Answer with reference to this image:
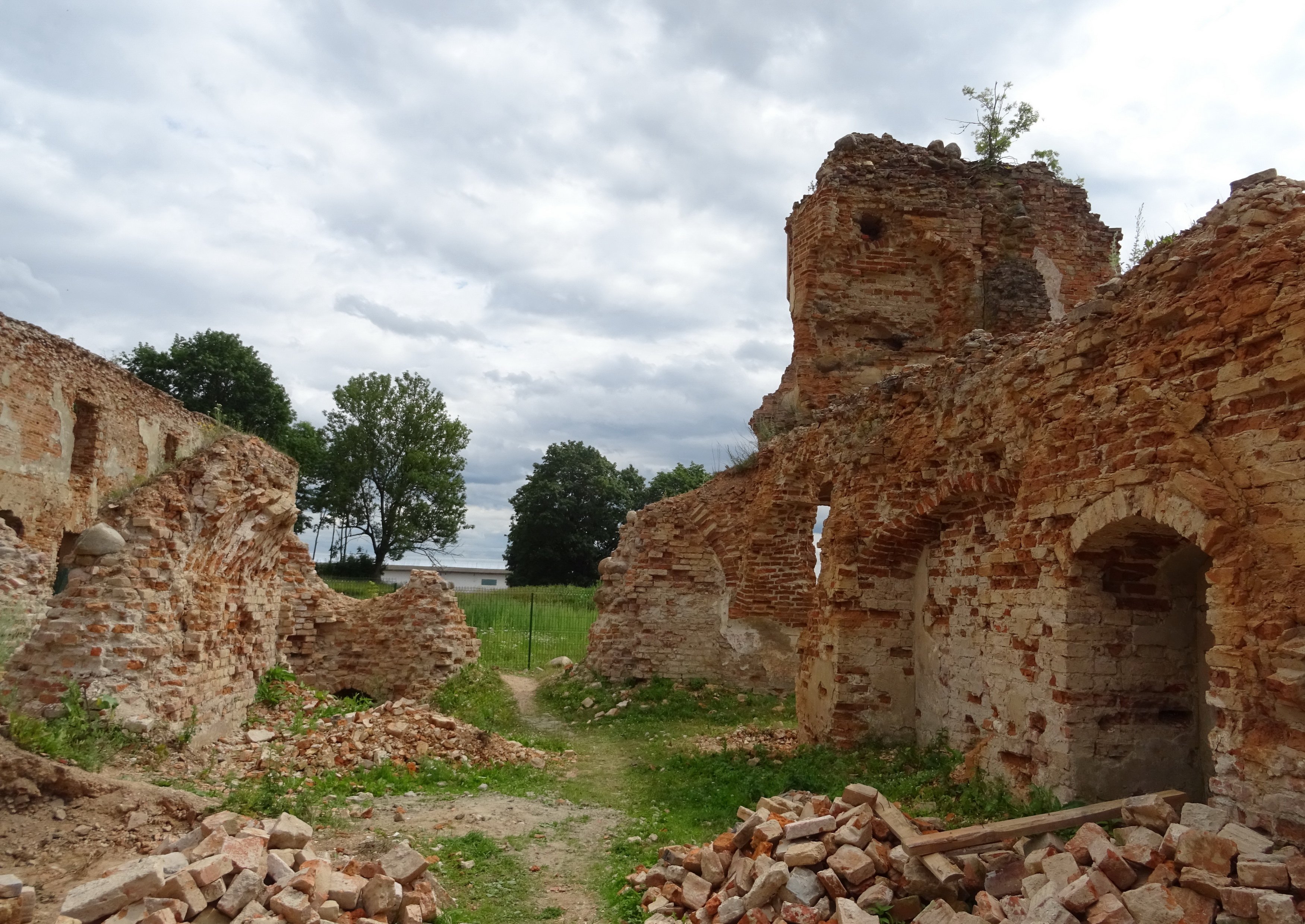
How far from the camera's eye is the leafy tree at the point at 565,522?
38.3 metres

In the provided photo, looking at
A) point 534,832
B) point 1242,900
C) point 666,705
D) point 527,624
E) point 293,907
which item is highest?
point 1242,900

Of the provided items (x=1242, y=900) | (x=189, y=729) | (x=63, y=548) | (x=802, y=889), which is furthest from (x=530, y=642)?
(x=1242, y=900)

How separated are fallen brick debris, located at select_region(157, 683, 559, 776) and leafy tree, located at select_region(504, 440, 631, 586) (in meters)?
27.6

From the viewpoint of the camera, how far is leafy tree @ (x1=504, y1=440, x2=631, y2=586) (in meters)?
38.3

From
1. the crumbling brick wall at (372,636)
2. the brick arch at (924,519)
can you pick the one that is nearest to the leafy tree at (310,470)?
the crumbling brick wall at (372,636)

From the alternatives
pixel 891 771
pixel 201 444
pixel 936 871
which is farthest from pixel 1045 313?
pixel 201 444

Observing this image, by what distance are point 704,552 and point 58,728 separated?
969 centimetres

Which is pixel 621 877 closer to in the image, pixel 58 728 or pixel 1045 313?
pixel 58 728

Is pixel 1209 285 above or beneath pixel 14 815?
above

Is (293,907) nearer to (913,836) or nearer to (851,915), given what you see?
(851,915)

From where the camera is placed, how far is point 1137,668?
5.71 m

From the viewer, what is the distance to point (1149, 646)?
5.75 metres

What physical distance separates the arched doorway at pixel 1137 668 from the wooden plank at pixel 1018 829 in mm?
874

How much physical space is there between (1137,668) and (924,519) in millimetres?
2793
